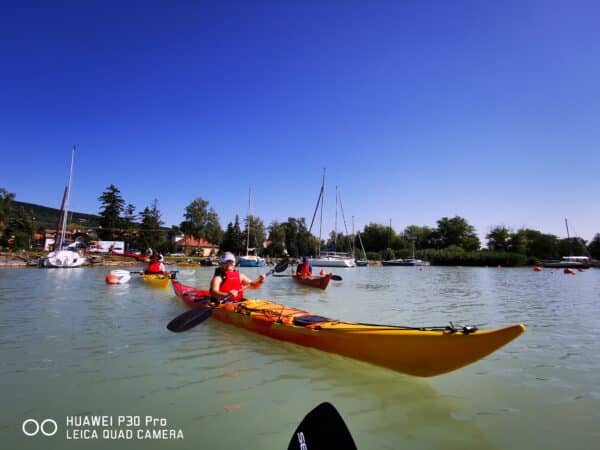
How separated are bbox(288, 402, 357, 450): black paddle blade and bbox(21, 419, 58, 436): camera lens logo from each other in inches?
122

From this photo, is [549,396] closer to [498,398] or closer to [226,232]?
[498,398]

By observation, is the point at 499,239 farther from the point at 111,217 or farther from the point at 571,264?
the point at 111,217

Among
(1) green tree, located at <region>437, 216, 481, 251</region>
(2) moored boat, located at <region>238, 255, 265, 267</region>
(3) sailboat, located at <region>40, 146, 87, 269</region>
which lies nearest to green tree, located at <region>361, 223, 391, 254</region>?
(1) green tree, located at <region>437, 216, 481, 251</region>

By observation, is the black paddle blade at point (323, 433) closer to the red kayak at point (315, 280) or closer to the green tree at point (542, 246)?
the red kayak at point (315, 280)

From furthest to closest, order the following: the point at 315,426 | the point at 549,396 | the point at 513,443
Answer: the point at 549,396
the point at 513,443
the point at 315,426

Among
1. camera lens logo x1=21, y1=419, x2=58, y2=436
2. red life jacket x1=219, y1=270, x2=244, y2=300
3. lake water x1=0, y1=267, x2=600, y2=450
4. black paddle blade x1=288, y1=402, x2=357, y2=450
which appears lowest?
camera lens logo x1=21, y1=419, x2=58, y2=436

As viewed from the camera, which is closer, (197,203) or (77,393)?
(77,393)

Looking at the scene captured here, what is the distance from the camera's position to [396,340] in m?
4.61

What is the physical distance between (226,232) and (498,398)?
6834 centimetres

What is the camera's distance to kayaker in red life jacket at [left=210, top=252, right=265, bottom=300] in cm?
845

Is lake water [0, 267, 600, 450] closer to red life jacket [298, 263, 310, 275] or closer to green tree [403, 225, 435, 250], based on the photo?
red life jacket [298, 263, 310, 275]

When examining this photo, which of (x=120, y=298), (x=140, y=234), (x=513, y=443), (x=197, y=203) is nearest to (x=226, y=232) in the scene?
(x=197, y=203)

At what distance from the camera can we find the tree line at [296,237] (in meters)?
54.3

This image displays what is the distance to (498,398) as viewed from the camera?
15.6ft
